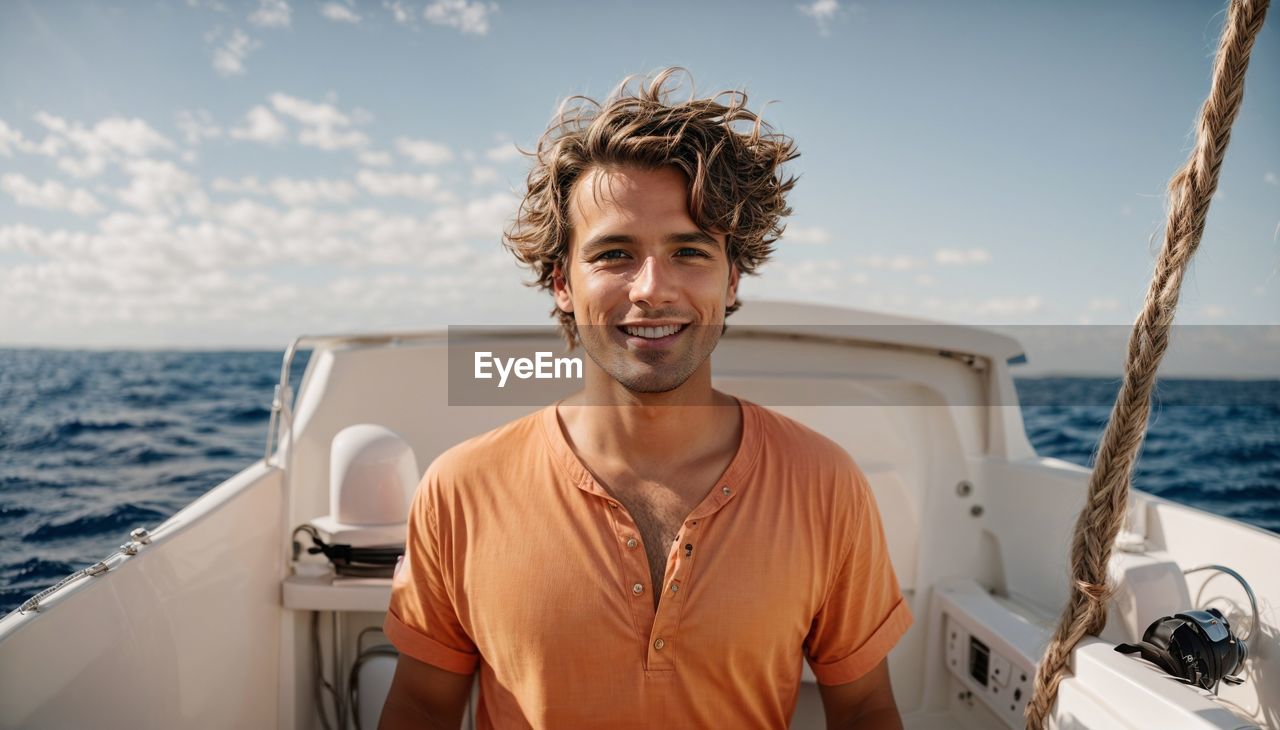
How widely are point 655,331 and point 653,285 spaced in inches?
Result: 3.8

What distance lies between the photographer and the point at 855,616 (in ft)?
5.48

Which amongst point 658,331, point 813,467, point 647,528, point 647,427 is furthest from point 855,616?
point 658,331

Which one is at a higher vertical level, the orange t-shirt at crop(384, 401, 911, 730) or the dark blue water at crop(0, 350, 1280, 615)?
the orange t-shirt at crop(384, 401, 911, 730)

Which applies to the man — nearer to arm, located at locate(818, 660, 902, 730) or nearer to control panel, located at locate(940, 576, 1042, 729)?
arm, located at locate(818, 660, 902, 730)

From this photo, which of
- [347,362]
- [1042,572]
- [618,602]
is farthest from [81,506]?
[1042,572]

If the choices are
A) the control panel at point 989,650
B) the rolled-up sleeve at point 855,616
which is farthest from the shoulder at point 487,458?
the control panel at point 989,650

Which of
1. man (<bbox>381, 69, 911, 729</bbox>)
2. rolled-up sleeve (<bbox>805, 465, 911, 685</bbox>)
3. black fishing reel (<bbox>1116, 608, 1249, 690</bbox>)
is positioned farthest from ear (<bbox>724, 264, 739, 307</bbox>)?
black fishing reel (<bbox>1116, 608, 1249, 690</bbox>)

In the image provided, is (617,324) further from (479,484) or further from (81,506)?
(81,506)

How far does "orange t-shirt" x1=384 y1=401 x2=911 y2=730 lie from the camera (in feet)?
5.04

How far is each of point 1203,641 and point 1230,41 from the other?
1.04 meters

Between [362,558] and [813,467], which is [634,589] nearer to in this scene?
[813,467]

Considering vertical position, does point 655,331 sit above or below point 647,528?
above

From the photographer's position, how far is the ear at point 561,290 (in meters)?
1.89

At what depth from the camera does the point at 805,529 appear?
64.6 inches
